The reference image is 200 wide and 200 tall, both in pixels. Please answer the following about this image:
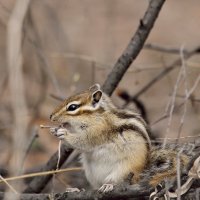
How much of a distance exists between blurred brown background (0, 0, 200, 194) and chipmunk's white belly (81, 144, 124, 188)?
90.9 inches

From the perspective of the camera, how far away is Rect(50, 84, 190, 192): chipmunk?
3994 mm

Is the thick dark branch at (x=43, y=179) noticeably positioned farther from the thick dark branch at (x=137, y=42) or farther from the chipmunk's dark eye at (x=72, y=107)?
the chipmunk's dark eye at (x=72, y=107)

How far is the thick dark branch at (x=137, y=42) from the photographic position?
181 inches

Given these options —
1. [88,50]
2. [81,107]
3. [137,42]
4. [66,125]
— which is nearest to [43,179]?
[66,125]

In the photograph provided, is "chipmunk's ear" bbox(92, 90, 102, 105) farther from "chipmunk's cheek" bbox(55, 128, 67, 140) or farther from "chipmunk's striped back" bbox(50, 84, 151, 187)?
"chipmunk's cheek" bbox(55, 128, 67, 140)

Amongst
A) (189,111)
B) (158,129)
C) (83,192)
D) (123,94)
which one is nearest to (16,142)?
(83,192)

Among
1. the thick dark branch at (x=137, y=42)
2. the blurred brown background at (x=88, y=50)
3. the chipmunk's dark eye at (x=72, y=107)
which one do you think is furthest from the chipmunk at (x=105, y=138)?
the blurred brown background at (x=88, y=50)

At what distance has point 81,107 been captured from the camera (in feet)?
13.6

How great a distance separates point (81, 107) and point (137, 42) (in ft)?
2.30

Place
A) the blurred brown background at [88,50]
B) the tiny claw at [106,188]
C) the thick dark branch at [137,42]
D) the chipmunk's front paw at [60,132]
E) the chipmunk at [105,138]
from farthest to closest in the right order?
the blurred brown background at [88,50], the thick dark branch at [137,42], the chipmunk's front paw at [60,132], the chipmunk at [105,138], the tiny claw at [106,188]

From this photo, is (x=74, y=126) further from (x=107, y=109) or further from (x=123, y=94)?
(x=123, y=94)

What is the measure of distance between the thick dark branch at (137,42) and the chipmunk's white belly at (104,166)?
70cm

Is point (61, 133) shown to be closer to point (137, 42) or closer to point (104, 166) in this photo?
point (104, 166)

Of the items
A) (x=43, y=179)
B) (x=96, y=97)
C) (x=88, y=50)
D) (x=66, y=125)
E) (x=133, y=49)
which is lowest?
(x=43, y=179)
